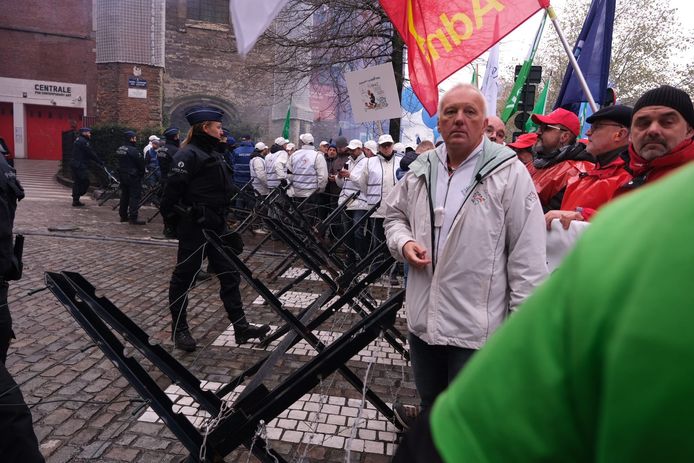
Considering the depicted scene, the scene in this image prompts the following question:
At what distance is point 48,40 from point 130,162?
20706 millimetres

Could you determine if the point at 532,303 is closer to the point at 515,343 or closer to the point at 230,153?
the point at 515,343

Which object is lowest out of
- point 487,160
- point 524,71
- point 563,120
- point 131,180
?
point 131,180

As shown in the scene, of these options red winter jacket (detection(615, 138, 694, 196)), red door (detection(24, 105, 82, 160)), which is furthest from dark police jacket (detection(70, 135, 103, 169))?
red door (detection(24, 105, 82, 160))

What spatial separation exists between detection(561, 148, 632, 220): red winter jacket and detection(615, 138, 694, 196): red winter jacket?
218mm

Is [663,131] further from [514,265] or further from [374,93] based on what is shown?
[374,93]

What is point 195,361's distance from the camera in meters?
4.41

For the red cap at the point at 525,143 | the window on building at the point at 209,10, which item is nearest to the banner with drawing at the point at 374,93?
the red cap at the point at 525,143

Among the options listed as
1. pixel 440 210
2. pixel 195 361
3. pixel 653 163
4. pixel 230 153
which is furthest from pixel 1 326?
pixel 230 153

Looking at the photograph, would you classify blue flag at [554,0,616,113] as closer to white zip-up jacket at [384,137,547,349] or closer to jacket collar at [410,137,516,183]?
jacket collar at [410,137,516,183]

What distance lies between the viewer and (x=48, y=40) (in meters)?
27.4

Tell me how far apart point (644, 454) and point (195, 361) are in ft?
14.2

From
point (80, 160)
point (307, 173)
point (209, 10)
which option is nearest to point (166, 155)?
point (307, 173)

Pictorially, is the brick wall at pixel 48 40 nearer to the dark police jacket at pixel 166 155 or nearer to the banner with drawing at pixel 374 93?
the dark police jacket at pixel 166 155

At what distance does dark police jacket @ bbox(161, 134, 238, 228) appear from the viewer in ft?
15.2
